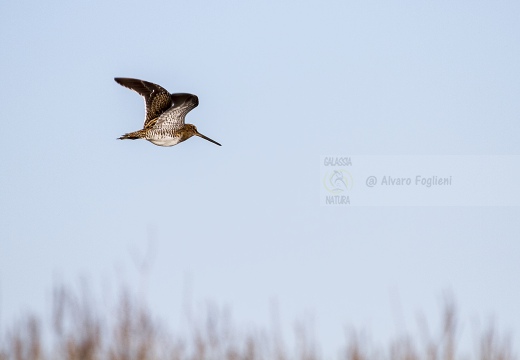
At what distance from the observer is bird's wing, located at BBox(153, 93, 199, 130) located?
77.7 ft

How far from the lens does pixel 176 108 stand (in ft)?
78.0

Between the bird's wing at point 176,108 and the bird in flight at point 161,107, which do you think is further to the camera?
the bird's wing at point 176,108

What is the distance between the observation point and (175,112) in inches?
940

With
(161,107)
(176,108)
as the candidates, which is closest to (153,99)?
(161,107)

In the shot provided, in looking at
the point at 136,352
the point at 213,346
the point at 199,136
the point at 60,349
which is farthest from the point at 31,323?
the point at 199,136

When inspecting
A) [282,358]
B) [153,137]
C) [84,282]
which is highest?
[153,137]

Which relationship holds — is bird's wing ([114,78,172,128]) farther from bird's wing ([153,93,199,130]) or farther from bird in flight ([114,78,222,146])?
bird's wing ([153,93,199,130])

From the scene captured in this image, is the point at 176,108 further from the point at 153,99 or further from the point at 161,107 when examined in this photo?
the point at 153,99

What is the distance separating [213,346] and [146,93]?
9.41 m

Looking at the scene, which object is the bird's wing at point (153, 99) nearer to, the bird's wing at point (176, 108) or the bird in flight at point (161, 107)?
the bird in flight at point (161, 107)

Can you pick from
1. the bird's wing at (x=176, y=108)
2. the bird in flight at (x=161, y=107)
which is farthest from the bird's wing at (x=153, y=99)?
the bird's wing at (x=176, y=108)

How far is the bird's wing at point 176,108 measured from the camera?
23.7 metres

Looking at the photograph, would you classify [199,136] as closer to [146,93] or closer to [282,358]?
[146,93]

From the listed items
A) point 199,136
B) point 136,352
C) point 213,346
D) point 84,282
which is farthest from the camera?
point 199,136
